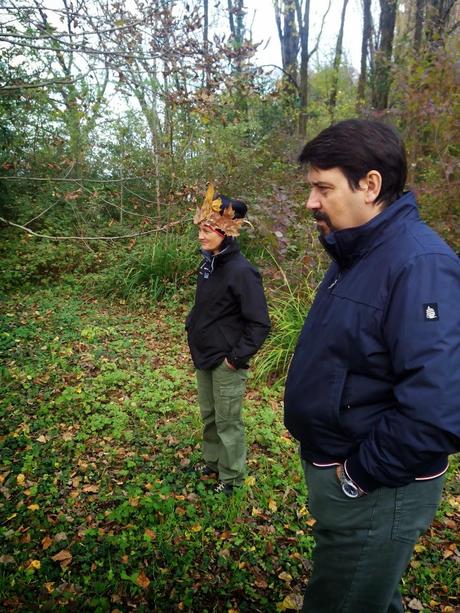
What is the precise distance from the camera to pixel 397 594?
1903 mm

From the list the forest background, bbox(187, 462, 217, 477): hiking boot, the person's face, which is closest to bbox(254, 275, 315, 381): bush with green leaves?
the forest background

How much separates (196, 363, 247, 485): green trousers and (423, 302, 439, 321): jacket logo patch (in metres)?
1.80

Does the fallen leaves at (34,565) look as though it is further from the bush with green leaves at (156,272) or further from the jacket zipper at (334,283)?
the bush with green leaves at (156,272)

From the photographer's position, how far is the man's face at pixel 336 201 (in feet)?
4.99

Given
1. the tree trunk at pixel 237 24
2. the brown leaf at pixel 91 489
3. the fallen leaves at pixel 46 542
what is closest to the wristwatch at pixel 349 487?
the fallen leaves at pixel 46 542

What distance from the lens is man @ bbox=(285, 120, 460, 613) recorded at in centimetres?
129

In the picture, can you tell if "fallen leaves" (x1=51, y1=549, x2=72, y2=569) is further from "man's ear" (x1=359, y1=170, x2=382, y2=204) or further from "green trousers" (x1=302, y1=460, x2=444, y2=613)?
"man's ear" (x1=359, y1=170, x2=382, y2=204)

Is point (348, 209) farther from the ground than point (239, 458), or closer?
farther from the ground

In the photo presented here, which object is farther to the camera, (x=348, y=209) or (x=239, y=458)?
(x=239, y=458)

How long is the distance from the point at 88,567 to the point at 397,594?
1.86 meters

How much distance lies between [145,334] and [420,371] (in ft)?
17.8

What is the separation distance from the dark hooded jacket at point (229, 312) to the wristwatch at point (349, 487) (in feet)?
4.43

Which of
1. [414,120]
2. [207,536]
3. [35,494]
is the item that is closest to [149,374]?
[35,494]

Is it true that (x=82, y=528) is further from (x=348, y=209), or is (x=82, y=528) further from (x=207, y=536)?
Answer: (x=348, y=209)
